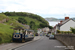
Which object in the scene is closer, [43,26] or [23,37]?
[23,37]

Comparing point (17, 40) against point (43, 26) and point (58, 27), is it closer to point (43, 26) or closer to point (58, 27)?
point (58, 27)

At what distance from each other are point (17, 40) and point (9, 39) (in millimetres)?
1470

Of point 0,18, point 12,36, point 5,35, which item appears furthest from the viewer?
point 0,18

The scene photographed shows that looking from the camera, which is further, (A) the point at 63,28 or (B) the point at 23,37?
(A) the point at 63,28

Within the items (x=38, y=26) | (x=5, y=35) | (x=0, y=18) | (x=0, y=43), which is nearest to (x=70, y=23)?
(x=0, y=18)

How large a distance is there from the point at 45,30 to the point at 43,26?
7889mm

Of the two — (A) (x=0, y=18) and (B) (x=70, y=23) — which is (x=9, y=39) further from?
(B) (x=70, y=23)

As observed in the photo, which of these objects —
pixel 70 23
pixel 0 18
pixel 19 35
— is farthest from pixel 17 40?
pixel 70 23

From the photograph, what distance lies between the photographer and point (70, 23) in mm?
64062

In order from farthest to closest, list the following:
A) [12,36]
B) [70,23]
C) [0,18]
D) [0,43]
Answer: [70,23] → [0,18] → [12,36] → [0,43]

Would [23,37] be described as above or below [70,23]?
below

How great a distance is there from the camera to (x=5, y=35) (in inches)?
991

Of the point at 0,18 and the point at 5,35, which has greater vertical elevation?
the point at 0,18

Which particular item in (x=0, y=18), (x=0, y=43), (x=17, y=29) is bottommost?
(x=0, y=43)
